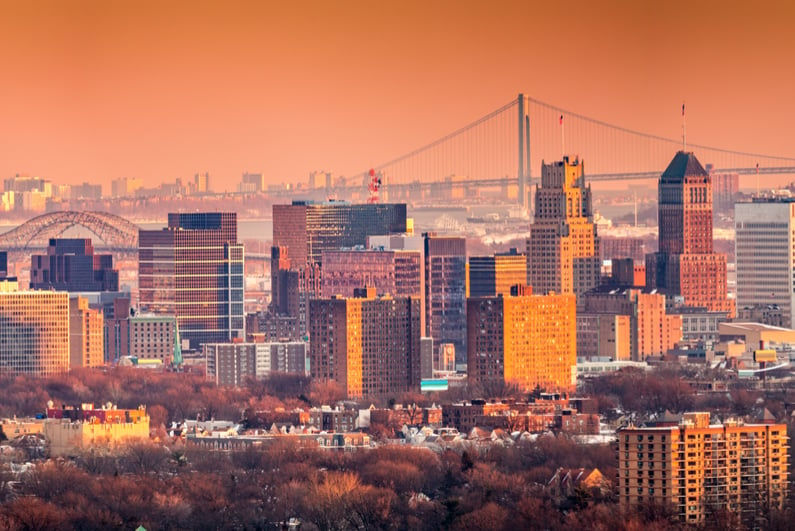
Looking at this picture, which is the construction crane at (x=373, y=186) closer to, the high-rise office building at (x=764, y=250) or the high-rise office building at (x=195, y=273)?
the high-rise office building at (x=195, y=273)

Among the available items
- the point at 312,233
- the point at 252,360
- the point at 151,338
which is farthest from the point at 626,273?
the point at 312,233

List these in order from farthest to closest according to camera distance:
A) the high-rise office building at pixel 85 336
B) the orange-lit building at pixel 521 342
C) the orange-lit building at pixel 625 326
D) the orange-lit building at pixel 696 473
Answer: the high-rise office building at pixel 85 336 → the orange-lit building at pixel 625 326 → the orange-lit building at pixel 521 342 → the orange-lit building at pixel 696 473

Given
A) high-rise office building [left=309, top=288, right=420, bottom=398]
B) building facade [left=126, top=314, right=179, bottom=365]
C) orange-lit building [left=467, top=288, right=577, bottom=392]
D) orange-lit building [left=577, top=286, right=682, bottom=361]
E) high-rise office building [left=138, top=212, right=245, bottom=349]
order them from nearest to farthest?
1. high-rise office building [left=309, top=288, right=420, bottom=398]
2. orange-lit building [left=467, top=288, right=577, bottom=392]
3. orange-lit building [left=577, top=286, right=682, bottom=361]
4. building facade [left=126, top=314, right=179, bottom=365]
5. high-rise office building [left=138, top=212, right=245, bottom=349]

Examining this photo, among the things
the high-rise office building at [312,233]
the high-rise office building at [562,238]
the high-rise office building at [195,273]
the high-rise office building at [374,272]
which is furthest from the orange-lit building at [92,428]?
the high-rise office building at [195,273]

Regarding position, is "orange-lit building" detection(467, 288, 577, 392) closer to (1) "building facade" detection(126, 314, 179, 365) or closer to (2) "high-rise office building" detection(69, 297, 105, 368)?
(2) "high-rise office building" detection(69, 297, 105, 368)

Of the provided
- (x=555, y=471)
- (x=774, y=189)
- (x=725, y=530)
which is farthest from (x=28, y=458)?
(x=774, y=189)

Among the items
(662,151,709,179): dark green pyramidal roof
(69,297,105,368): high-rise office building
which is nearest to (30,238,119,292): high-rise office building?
(69,297,105,368): high-rise office building
